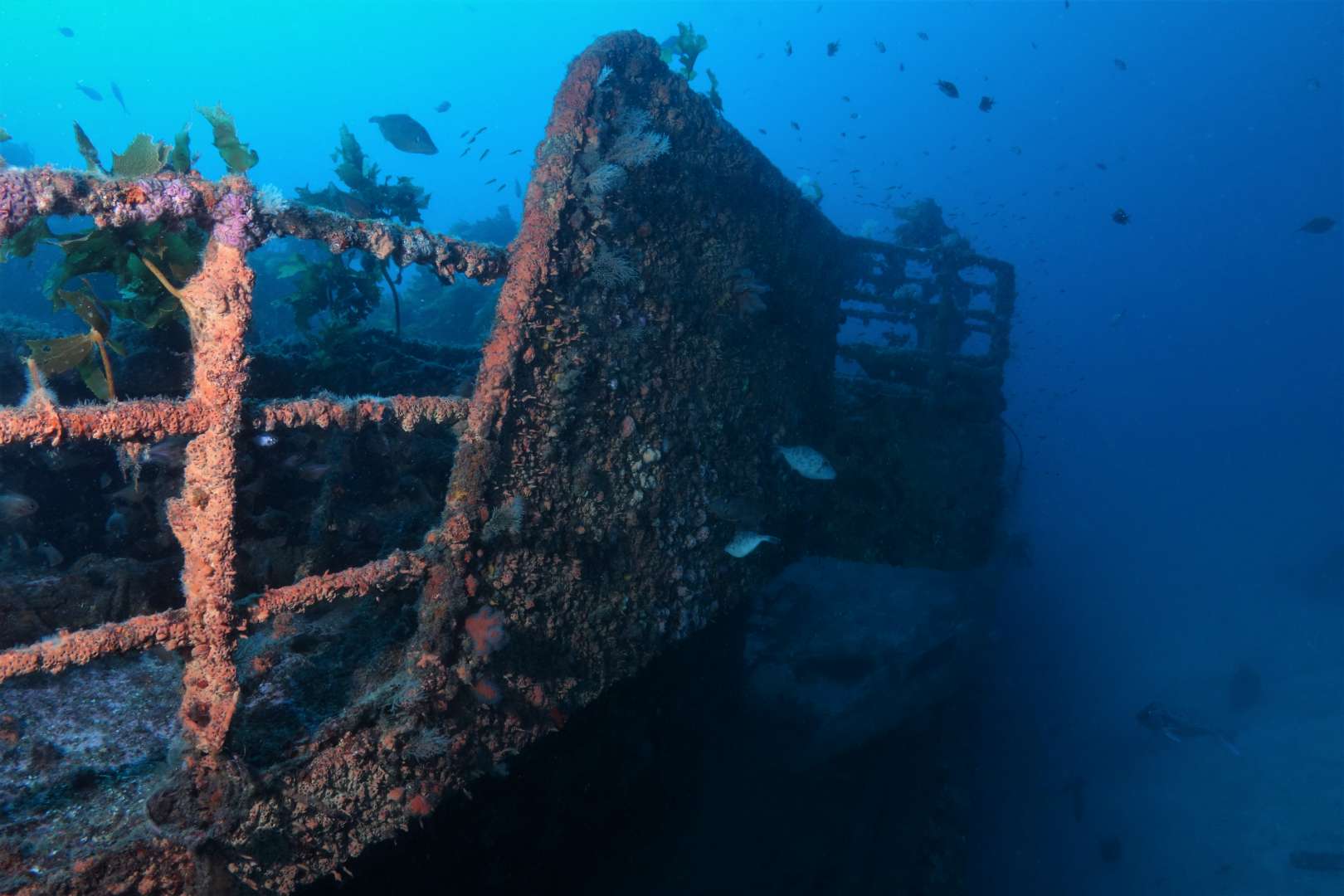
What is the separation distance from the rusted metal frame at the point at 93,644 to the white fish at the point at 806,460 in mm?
3681

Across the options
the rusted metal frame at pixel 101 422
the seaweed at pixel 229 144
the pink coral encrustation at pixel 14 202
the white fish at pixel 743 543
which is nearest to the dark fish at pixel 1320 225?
the white fish at pixel 743 543

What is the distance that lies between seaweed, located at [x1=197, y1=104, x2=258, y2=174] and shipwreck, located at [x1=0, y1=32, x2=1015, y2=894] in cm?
47

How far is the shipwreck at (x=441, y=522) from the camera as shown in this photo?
6.13 ft

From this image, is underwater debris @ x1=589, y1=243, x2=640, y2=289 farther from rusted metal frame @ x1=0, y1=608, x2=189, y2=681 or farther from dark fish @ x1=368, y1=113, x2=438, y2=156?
dark fish @ x1=368, y1=113, x2=438, y2=156

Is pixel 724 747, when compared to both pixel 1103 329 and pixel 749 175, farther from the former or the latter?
pixel 1103 329

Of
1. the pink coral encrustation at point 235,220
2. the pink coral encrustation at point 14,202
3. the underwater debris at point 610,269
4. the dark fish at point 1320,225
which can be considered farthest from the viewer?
the dark fish at point 1320,225

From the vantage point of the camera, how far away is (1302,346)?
9262 cm

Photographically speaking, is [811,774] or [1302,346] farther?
[1302,346]

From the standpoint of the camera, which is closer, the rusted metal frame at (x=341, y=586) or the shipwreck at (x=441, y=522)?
the shipwreck at (x=441, y=522)

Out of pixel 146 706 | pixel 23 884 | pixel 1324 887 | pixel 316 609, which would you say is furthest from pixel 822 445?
pixel 1324 887

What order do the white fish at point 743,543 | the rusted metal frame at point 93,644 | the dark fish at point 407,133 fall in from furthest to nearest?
1. the dark fish at point 407,133
2. the white fish at point 743,543
3. the rusted metal frame at point 93,644

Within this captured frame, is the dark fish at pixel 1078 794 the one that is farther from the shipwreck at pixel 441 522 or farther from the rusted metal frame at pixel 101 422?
the rusted metal frame at pixel 101 422

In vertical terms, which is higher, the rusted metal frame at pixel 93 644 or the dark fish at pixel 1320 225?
the dark fish at pixel 1320 225

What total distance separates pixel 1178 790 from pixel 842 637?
14.6 meters
